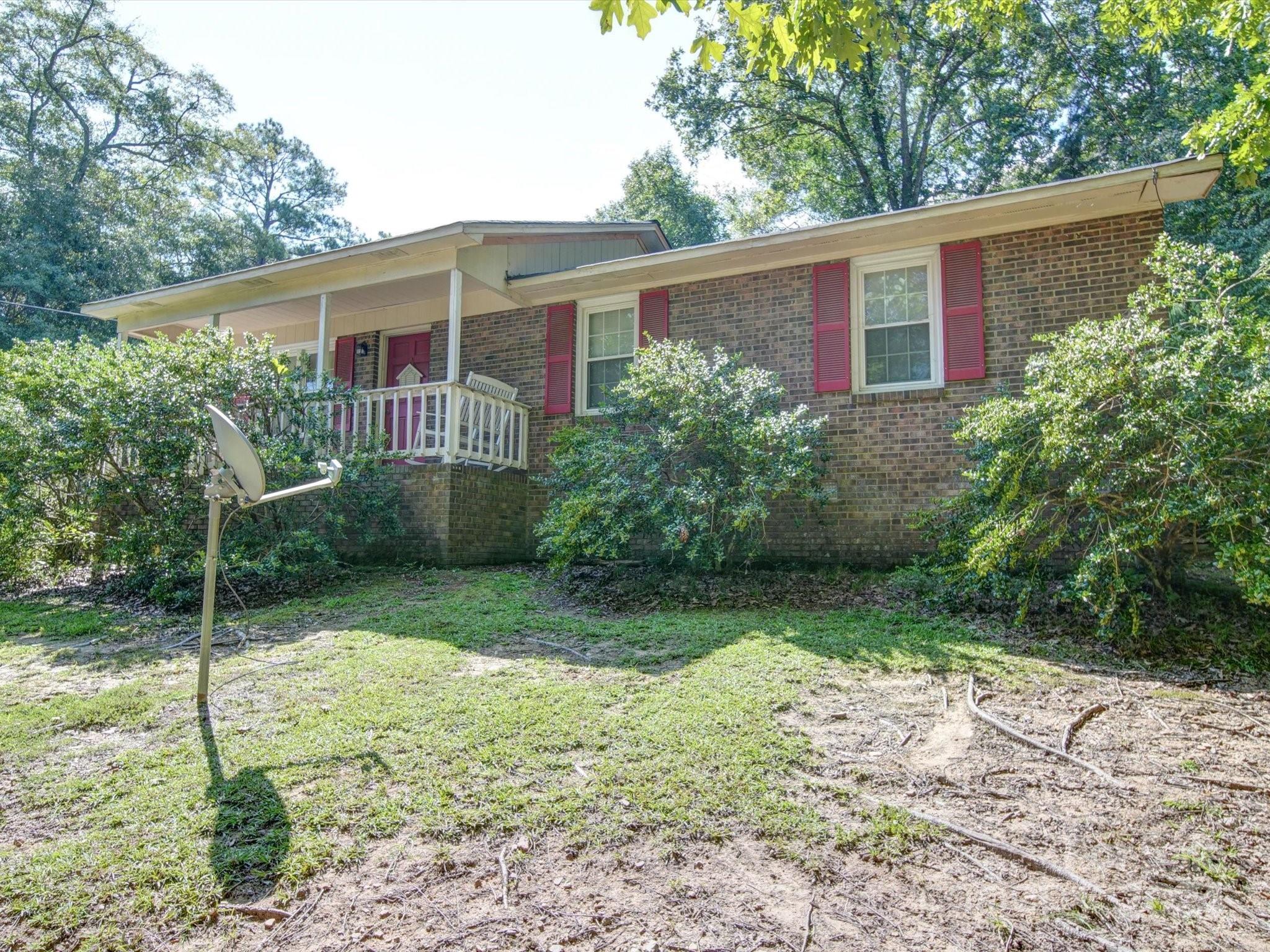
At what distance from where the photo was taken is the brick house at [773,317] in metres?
7.24

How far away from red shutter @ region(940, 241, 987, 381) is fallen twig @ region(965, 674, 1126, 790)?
14.3 ft

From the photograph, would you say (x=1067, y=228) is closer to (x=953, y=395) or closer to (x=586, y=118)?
(x=953, y=395)

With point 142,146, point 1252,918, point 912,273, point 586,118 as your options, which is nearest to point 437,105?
point 586,118

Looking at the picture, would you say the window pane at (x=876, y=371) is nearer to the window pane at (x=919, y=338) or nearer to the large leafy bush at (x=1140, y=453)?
the window pane at (x=919, y=338)

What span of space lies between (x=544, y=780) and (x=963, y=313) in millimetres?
6411

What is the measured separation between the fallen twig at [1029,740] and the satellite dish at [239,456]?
3690 mm

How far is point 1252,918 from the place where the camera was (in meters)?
2.22

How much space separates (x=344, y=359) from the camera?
1170 cm

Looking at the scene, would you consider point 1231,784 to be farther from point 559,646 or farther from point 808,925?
point 559,646

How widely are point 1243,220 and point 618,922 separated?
16916mm

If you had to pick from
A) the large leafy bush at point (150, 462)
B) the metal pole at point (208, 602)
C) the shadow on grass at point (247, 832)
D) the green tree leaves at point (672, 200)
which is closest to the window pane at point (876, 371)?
the large leafy bush at point (150, 462)

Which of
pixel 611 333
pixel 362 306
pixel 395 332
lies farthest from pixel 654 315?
pixel 362 306

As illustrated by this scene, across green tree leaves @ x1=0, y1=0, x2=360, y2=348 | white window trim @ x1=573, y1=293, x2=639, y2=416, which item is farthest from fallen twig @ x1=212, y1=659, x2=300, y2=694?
green tree leaves @ x1=0, y1=0, x2=360, y2=348

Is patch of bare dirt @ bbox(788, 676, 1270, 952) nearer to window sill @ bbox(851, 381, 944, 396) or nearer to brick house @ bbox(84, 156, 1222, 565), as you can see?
brick house @ bbox(84, 156, 1222, 565)
